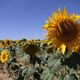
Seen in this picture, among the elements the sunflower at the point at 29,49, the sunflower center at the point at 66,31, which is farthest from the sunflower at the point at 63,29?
the sunflower at the point at 29,49

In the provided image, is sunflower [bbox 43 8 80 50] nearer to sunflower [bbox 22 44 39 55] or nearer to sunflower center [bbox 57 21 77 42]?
sunflower center [bbox 57 21 77 42]

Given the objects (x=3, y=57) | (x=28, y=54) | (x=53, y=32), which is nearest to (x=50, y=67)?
(x=53, y=32)

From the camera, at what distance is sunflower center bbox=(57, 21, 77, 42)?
3.35m

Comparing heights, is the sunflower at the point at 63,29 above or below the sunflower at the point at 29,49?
below

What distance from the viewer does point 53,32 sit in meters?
3.46

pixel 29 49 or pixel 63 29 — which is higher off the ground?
pixel 29 49

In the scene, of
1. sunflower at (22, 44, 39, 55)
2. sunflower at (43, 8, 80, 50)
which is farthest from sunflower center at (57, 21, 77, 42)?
sunflower at (22, 44, 39, 55)

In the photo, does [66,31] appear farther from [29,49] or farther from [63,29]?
[29,49]

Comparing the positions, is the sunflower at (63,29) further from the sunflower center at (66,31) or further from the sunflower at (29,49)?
→ the sunflower at (29,49)

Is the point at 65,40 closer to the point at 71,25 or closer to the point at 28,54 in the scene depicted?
the point at 71,25

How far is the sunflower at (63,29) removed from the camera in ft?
11.0

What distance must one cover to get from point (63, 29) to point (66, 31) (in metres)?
0.05

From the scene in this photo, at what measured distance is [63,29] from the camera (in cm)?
335

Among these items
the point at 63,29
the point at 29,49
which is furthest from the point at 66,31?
the point at 29,49
